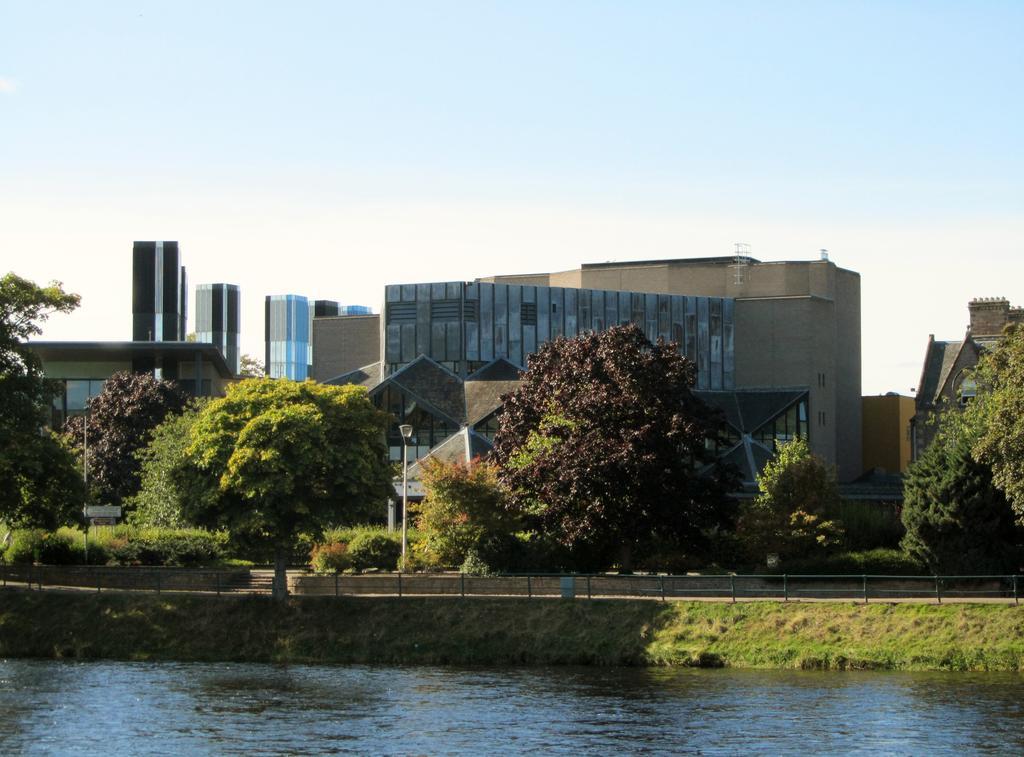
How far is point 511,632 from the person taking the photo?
5425 cm

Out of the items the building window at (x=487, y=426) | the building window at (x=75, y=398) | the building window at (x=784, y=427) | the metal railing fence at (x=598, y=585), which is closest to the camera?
the metal railing fence at (x=598, y=585)

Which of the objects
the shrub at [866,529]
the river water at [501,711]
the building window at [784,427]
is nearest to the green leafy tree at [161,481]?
the river water at [501,711]

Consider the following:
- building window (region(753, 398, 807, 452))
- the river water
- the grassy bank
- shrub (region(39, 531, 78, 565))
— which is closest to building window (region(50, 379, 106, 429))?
shrub (region(39, 531, 78, 565))

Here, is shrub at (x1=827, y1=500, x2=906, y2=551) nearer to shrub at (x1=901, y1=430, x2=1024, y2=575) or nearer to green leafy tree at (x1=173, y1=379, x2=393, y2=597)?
shrub at (x1=901, y1=430, x2=1024, y2=575)

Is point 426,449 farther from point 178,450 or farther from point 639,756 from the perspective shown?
point 639,756

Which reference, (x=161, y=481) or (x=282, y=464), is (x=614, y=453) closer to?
(x=282, y=464)

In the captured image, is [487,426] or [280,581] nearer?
[280,581]

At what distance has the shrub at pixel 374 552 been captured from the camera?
67000 millimetres

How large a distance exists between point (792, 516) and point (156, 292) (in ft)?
232

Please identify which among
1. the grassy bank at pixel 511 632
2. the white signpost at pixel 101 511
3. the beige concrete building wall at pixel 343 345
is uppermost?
the beige concrete building wall at pixel 343 345

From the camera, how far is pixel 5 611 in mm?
59094

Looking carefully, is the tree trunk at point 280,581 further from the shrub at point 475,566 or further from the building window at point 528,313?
the building window at point 528,313

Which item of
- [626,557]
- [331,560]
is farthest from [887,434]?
[331,560]

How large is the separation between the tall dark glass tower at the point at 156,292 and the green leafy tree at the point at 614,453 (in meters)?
61.8
